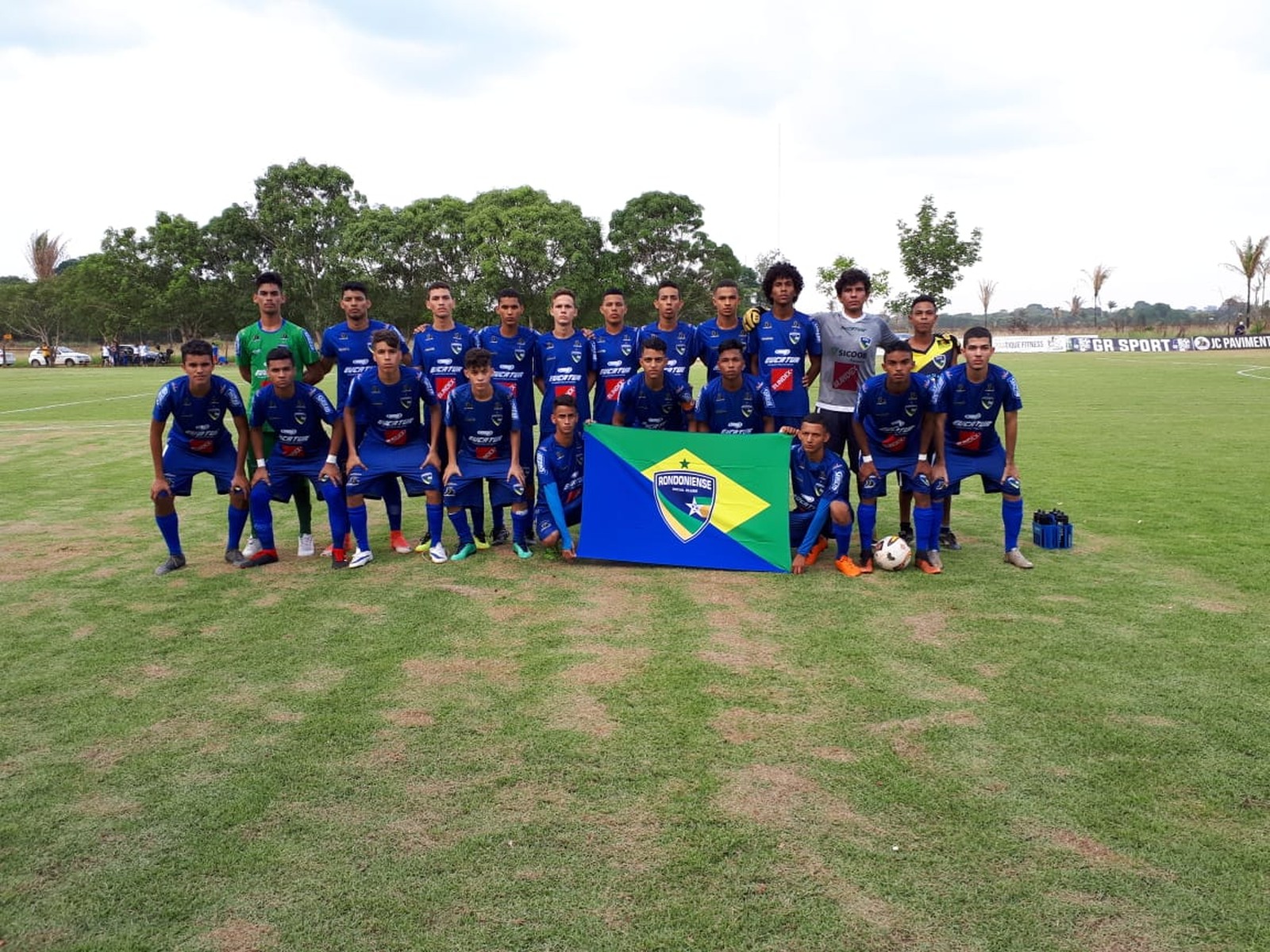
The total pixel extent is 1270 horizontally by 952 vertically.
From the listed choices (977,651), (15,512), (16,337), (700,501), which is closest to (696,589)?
(700,501)

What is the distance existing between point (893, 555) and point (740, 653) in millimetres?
2096

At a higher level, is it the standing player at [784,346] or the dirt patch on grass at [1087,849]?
the standing player at [784,346]

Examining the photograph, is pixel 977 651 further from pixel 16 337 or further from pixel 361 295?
pixel 16 337

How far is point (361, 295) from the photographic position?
7129mm

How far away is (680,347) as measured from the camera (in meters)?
7.23

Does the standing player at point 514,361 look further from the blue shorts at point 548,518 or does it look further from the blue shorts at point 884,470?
the blue shorts at point 884,470

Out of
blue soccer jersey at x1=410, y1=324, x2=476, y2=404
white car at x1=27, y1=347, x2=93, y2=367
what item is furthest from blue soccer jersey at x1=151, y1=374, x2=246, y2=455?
white car at x1=27, y1=347, x2=93, y2=367

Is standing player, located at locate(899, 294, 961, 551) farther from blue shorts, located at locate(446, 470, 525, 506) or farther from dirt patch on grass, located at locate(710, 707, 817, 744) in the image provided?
dirt patch on grass, located at locate(710, 707, 817, 744)

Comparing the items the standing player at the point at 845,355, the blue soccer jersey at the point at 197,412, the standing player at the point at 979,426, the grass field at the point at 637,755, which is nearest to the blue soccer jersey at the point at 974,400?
the standing player at the point at 979,426

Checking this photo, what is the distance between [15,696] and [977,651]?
15.6ft

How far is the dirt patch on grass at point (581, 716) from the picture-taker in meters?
3.63

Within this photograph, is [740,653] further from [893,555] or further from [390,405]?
[390,405]

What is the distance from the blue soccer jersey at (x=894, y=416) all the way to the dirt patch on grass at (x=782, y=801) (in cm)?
369

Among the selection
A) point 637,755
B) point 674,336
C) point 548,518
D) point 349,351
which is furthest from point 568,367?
→ point 637,755
